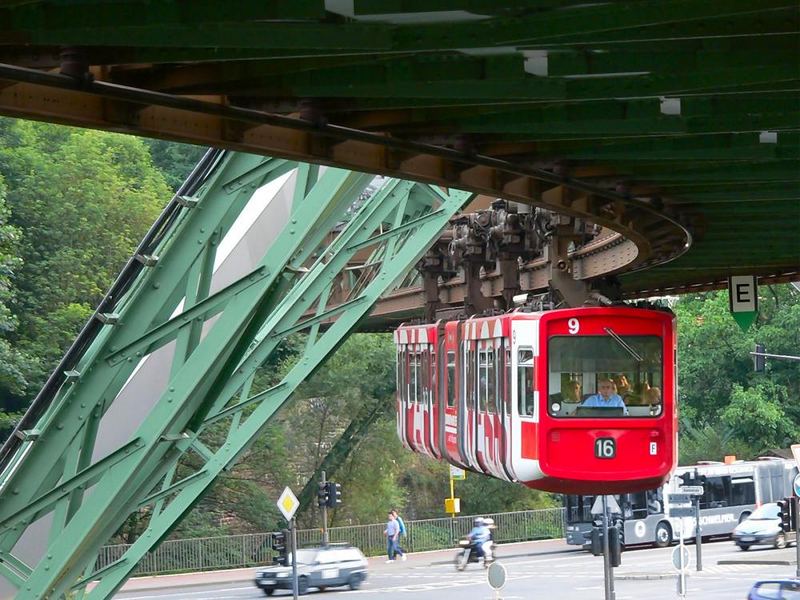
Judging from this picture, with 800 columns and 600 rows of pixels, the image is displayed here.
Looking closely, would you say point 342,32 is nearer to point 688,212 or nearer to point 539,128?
point 539,128

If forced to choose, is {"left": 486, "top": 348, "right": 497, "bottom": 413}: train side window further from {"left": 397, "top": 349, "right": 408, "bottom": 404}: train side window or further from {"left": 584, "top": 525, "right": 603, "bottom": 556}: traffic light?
{"left": 397, "top": 349, "right": 408, "bottom": 404}: train side window

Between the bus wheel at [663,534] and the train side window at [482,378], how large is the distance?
25291mm

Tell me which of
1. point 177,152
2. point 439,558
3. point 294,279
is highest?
point 177,152

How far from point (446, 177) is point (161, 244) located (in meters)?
2.44

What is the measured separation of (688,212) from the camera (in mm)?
14844

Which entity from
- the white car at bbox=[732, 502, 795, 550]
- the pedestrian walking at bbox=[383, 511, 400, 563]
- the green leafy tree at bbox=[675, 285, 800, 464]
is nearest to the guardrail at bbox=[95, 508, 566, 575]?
the pedestrian walking at bbox=[383, 511, 400, 563]

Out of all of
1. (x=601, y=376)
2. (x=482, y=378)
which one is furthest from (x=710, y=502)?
(x=601, y=376)

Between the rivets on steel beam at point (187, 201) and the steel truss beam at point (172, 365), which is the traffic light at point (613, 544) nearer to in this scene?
the steel truss beam at point (172, 365)

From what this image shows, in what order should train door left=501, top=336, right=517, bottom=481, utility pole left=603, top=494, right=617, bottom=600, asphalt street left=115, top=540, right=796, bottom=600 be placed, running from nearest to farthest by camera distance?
1. train door left=501, top=336, right=517, bottom=481
2. utility pole left=603, top=494, right=617, bottom=600
3. asphalt street left=115, top=540, right=796, bottom=600

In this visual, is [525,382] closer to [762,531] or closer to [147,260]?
[147,260]

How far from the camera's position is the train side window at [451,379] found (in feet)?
76.0

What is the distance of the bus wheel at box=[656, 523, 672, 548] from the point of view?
1756 inches

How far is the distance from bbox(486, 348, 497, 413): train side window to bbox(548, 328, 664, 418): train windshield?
1772 millimetres

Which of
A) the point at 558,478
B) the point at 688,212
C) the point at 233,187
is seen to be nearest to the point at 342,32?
the point at 233,187
